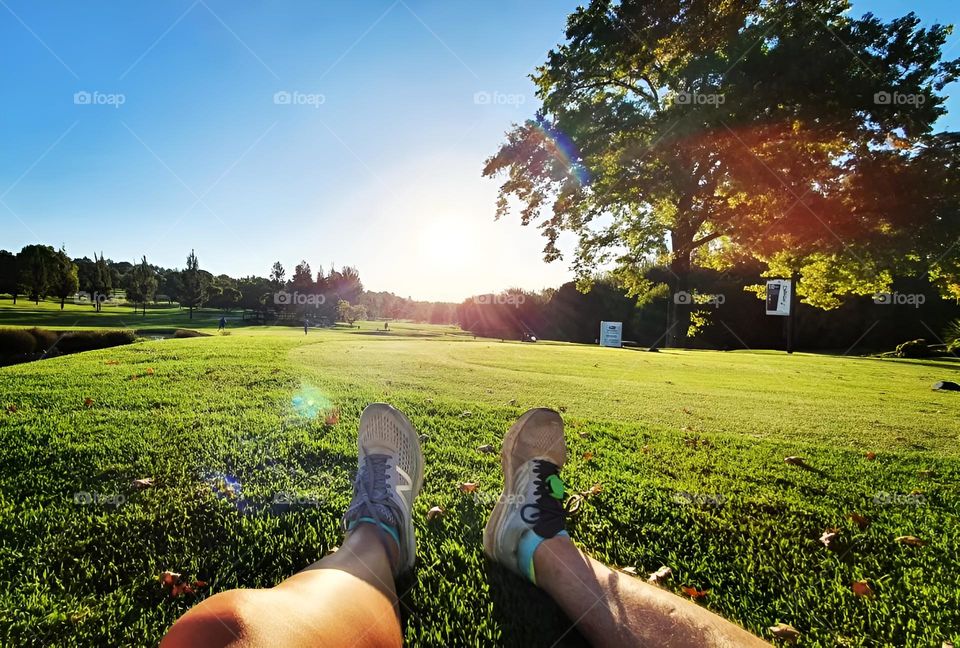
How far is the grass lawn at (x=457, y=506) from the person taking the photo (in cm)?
157

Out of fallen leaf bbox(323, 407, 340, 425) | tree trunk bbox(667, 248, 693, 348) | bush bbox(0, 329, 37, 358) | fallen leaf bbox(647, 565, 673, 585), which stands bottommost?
bush bbox(0, 329, 37, 358)

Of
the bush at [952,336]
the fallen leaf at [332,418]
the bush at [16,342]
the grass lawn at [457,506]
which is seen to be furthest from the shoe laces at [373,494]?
the bush at [952,336]

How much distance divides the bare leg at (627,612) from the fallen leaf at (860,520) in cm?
168

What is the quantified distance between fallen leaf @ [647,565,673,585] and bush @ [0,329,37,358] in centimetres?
2229

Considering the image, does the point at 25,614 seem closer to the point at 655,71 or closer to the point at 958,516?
the point at 958,516

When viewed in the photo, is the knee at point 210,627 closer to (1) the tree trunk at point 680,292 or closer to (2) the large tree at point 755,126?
(2) the large tree at point 755,126

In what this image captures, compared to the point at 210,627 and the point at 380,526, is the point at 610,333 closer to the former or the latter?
the point at 380,526

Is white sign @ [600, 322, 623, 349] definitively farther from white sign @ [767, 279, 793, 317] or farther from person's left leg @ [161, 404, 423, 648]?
person's left leg @ [161, 404, 423, 648]

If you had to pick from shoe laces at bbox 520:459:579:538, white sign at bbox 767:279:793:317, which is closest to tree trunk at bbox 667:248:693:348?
white sign at bbox 767:279:793:317

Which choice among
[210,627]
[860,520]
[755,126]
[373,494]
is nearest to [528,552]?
[373,494]

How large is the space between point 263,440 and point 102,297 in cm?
6068

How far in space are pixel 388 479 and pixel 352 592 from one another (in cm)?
75

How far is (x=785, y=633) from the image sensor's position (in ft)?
4.98

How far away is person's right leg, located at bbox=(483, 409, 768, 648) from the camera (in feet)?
4.56
